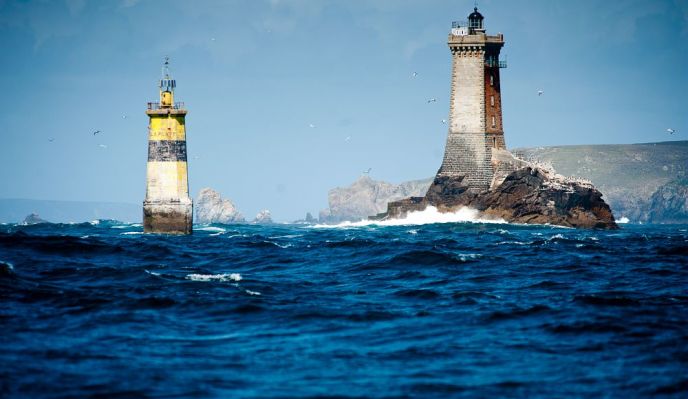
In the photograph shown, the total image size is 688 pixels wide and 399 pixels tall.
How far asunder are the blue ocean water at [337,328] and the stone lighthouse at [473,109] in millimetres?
65852

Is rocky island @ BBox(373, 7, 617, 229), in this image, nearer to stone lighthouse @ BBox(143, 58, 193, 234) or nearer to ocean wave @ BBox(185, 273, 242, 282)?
stone lighthouse @ BBox(143, 58, 193, 234)

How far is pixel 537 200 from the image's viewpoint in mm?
105188

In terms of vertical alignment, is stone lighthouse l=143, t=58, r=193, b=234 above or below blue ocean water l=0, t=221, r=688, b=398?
above

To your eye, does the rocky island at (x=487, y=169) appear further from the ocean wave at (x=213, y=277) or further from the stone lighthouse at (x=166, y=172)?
the ocean wave at (x=213, y=277)

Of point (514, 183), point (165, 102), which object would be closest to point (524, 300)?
point (165, 102)

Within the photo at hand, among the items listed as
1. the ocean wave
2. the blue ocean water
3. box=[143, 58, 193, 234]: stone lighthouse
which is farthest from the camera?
box=[143, 58, 193, 234]: stone lighthouse

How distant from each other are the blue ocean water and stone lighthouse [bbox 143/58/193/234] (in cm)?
1750

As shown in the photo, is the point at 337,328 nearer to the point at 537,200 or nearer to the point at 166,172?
the point at 166,172

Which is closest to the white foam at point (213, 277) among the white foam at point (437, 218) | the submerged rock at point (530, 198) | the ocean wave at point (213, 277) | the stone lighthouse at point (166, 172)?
the ocean wave at point (213, 277)

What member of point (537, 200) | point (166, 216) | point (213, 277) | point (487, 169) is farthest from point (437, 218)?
point (213, 277)

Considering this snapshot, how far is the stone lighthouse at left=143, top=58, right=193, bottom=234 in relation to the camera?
61.2 m

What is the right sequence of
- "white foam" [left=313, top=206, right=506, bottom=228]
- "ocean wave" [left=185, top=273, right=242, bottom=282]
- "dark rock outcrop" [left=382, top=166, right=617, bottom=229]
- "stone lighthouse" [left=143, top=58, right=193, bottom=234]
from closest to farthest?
"ocean wave" [left=185, top=273, right=242, bottom=282]
"stone lighthouse" [left=143, top=58, right=193, bottom=234]
"dark rock outcrop" [left=382, top=166, right=617, bottom=229]
"white foam" [left=313, top=206, right=506, bottom=228]

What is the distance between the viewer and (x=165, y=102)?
6225 cm

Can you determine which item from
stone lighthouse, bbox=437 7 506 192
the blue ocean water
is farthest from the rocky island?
the blue ocean water
